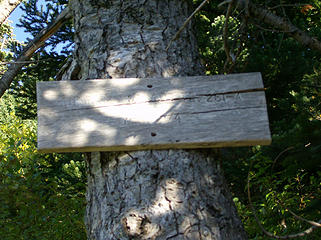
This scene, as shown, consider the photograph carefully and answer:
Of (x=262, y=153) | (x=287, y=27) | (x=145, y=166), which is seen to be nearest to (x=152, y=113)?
(x=145, y=166)

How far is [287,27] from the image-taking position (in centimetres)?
177

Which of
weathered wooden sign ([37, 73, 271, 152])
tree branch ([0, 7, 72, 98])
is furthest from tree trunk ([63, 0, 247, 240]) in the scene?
tree branch ([0, 7, 72, 98])

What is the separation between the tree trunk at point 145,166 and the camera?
1352 millimetres

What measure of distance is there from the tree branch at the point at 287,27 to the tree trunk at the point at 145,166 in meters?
0.38

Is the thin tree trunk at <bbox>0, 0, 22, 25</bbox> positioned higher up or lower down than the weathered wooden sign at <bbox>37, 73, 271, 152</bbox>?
higher up

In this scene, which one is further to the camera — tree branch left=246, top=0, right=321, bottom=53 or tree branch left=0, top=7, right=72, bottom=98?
tree branch left=0, top=7, right=72, bottom=98

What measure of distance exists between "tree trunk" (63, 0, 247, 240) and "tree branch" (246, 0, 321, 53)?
15.1 inches

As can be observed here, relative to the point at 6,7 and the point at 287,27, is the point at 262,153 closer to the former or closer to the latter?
the point at 287,27

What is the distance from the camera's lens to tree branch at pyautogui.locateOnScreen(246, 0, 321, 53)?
1.68m

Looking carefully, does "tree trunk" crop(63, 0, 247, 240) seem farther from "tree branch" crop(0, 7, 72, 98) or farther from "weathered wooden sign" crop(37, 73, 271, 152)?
"tree branch" crop(0, 7, 72, 98)

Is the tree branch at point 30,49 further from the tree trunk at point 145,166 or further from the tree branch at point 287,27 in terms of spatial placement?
the tree branch at point 287,27

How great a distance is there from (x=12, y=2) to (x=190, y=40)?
1632 millimetres

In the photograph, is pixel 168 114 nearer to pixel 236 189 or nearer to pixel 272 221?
pixel 272 221

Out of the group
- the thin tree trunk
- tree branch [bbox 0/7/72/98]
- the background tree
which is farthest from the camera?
the thin tree trunk
